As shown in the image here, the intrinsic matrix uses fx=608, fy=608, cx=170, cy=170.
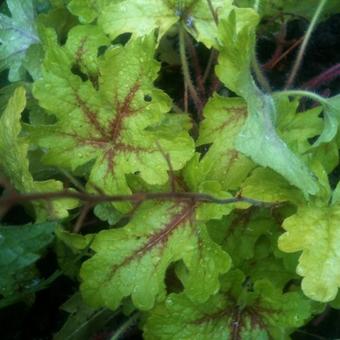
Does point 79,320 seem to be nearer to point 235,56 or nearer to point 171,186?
point 171,186

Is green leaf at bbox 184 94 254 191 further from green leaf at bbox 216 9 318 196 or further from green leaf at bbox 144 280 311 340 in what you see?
green leaf at bbox 144 280 311 340

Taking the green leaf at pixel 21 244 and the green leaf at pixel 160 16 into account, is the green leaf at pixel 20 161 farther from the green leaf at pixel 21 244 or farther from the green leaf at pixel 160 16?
the green leaf at pixel 160 16

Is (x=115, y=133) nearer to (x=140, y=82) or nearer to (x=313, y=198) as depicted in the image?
(x=140, y=82)

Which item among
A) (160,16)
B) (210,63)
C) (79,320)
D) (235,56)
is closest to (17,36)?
(160,16)

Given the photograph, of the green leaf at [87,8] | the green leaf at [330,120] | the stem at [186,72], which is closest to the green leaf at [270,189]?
the green leaf at [330,120]

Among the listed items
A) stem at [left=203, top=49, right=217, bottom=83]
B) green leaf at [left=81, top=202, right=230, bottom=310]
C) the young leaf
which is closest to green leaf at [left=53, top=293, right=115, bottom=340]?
green leaf at [left=81, top=202, right=230, bottom=310]

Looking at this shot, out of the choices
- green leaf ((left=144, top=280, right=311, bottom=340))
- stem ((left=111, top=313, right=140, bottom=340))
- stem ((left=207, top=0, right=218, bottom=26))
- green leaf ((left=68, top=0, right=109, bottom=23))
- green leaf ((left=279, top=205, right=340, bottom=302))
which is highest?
green leaf ((left=68, top=0, right=109, bottom=23))

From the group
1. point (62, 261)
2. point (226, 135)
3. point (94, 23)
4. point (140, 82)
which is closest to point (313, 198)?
point (226, 135)
